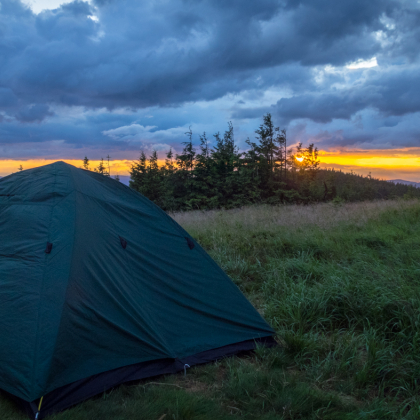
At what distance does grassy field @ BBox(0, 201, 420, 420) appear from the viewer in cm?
248

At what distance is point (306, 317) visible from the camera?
12.9 ft

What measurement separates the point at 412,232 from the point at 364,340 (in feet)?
14.2

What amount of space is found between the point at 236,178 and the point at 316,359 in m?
21.3

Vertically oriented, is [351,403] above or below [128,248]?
below

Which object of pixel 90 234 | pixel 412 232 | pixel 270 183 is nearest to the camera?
pixel 90 234

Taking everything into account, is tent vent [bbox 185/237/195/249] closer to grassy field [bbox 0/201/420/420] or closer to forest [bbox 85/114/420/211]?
grassy field [bbox 0/201/420/420]

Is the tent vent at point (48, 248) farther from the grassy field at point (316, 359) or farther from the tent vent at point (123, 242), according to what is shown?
the grassy field at point (316, 359)

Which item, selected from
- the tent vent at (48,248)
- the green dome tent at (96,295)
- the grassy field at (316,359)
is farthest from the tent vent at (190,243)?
the tent vent at (48,248)

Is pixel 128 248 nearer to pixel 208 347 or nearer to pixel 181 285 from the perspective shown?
pixel 181 285

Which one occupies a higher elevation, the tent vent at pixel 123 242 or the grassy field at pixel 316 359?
the tent vent at pixel 123 242

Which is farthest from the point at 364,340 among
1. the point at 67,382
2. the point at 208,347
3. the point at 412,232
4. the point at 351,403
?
the point at 412,232

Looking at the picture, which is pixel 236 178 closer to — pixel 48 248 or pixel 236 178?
pixel 236 178

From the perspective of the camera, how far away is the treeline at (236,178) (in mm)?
24422

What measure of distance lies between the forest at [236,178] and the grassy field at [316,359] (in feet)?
52.1
